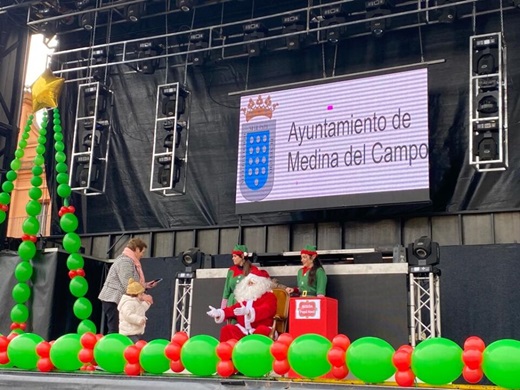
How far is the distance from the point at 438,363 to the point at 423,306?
398cm

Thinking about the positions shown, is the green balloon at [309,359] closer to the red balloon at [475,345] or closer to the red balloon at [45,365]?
the red balloon at [475,345]

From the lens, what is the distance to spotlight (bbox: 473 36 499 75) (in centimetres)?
695

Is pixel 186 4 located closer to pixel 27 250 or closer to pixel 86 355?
pixel 27 250

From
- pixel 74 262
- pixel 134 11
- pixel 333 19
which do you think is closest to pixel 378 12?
pixel 333 19

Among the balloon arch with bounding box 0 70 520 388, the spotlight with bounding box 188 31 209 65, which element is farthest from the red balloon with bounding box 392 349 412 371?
the spotlight with bounding box 188 31 209 65

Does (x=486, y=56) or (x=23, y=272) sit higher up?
(x=486, y=56)

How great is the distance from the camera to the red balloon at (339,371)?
2.76 m

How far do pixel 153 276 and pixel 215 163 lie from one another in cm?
169

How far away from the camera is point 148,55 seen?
909 cm

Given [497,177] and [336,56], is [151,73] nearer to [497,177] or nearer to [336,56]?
[336,56]

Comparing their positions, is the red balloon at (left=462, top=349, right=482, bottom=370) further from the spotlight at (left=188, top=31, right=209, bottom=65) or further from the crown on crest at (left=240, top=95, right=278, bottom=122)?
the spotlight at (left=188, top=31, right=209, bottom=65)

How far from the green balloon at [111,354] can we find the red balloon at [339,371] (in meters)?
0.97

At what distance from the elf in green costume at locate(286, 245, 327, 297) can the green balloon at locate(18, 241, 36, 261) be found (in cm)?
334

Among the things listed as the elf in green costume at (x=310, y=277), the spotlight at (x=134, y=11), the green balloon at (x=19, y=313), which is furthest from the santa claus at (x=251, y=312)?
the spotlight at (x=134, y=11)
